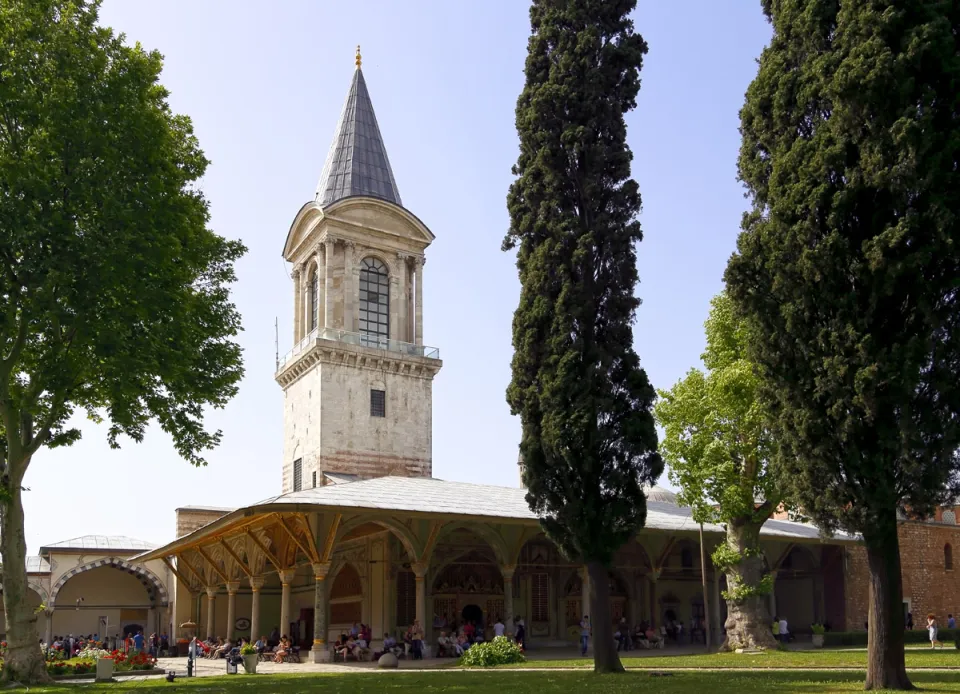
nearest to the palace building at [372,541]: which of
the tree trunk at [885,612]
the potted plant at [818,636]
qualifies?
the potted plant at [818,636]

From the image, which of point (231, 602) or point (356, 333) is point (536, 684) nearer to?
point (231, 602)

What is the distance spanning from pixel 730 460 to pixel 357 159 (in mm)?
23516

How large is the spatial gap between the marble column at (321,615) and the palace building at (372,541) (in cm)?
5

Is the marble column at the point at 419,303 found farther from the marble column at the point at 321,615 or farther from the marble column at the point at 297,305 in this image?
the marble column at the point at 321,615

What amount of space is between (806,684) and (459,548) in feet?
53.5

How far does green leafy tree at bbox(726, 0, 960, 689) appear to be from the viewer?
12.1 metres

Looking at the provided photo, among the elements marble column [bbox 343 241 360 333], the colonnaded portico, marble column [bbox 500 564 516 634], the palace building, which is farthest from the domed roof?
marble column [bbox 500 564 516 634]

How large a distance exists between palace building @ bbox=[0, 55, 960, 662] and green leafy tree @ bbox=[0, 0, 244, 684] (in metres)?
7.22

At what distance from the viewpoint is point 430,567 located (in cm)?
2784

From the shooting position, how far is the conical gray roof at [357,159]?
4041 cm

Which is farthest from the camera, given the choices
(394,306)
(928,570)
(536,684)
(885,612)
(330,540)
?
(394,306)

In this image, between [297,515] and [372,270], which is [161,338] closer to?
[297,515]

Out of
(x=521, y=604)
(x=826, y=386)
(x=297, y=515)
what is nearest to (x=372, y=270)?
Answer: (x=521, y=604)

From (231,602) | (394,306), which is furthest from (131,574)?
(394,306)
